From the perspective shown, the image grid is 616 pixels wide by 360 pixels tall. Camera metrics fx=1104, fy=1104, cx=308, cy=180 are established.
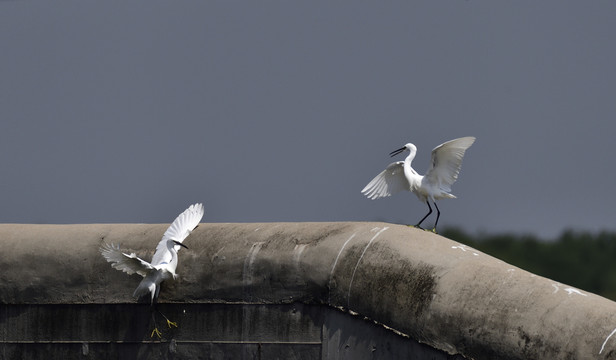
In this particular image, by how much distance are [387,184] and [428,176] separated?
69 centimetres

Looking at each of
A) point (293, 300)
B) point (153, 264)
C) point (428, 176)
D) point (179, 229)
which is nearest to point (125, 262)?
point (153, 264)

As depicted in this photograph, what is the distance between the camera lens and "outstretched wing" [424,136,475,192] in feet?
30.8

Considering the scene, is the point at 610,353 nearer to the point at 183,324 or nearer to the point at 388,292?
the point at 388,292

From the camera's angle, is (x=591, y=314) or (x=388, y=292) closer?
(x=591, y=314)

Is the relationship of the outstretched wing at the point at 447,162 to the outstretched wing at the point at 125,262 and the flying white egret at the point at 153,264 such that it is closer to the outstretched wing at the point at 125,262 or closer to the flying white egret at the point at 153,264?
the flying white egret at the point at 153,264

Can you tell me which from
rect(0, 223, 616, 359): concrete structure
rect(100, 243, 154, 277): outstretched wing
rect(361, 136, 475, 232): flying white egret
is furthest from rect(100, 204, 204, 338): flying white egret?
rect(361, 136, 475, 232): flying white egret

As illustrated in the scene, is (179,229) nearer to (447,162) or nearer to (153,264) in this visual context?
(153,264)

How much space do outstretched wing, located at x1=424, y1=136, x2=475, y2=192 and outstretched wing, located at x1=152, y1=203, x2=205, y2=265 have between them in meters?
2.12

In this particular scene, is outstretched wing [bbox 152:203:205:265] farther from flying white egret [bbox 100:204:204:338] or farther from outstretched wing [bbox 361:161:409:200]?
outstretched wing [bbox 361:161:409:200]

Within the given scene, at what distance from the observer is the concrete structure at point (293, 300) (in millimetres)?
6098

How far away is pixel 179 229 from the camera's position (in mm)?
8516

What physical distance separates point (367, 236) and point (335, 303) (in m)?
0.51

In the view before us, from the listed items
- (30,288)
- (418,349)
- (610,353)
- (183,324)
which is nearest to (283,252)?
(183,324)

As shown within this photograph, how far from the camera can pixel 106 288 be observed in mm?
8570
